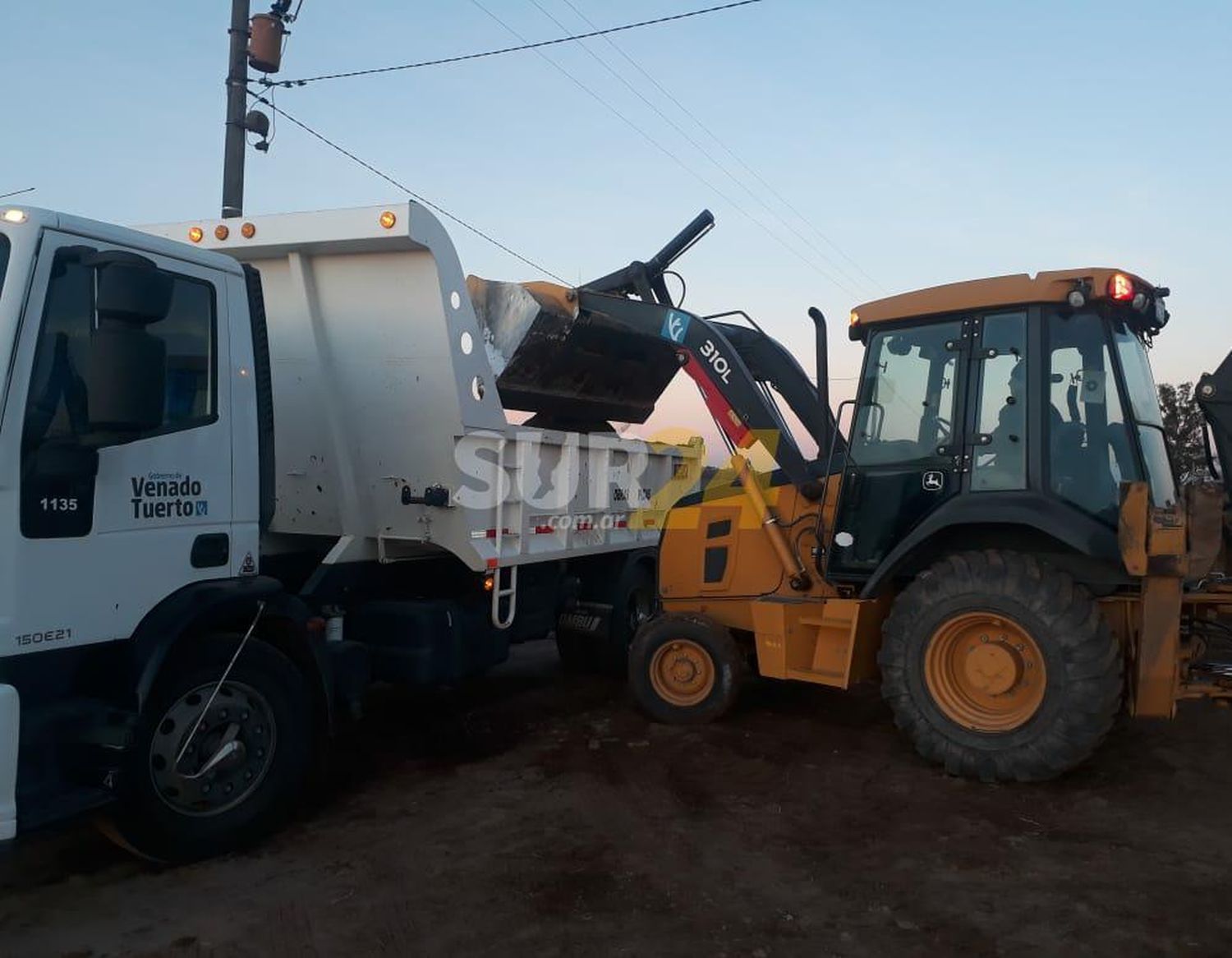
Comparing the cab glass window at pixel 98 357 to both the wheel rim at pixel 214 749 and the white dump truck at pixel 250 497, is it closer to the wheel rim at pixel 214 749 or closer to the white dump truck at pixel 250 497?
the white dump truck at pixel 250 497

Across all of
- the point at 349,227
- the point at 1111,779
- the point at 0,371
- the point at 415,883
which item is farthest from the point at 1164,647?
the point at 0,371

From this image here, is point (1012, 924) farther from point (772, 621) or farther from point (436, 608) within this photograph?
point (436, 608)

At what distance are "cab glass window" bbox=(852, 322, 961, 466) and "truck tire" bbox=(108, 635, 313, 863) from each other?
3538mm

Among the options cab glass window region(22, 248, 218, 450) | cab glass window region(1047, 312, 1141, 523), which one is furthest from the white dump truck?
cab glass window region(1047, 312, 1141, 523)

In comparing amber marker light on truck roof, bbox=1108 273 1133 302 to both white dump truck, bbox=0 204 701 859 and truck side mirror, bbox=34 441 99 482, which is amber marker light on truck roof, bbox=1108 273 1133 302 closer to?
white dump truck, bbox=0 204 701 859

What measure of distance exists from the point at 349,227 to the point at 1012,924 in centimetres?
444

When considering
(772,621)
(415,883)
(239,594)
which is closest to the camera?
(415,883)

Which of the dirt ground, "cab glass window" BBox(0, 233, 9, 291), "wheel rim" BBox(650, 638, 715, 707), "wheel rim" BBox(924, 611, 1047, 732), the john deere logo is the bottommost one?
the dirt ground

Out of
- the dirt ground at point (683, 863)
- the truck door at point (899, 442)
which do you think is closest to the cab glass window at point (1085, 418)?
the truck door at point (899, 442)

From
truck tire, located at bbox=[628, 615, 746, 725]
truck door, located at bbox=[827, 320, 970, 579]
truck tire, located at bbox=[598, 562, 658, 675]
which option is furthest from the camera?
truck tire, located at bbox=[598, 562, 658, 675]

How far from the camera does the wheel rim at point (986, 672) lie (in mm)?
5316

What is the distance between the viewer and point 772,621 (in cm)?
625

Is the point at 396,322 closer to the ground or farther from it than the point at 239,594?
farther from it

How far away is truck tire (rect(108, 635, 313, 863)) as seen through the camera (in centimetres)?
410
